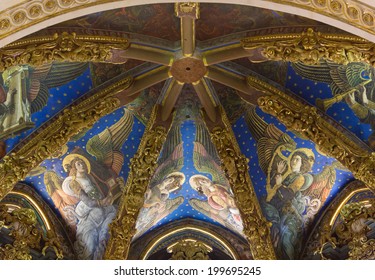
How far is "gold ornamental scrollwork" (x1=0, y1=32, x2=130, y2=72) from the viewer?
10516 millimetres

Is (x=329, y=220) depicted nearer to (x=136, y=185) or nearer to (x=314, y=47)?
(x=136, y=185)

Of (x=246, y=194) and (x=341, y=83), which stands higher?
(x=341, y=83)

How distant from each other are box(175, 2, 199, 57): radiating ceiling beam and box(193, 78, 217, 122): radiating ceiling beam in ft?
2.33

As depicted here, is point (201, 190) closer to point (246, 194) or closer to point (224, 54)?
point (246, 194)

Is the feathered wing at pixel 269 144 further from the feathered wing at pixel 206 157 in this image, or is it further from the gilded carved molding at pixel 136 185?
the gilded carved molding at pixel 136 185

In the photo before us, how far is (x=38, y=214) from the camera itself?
1369cm

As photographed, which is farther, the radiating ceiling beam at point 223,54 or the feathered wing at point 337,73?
the feathered wing at point 337,73

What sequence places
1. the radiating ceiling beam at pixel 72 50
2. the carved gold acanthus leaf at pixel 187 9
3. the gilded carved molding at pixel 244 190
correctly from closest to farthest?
the radiating ceiling beam at pixel 72 50 → the carved gold acanthus leaf at pixel 187 9 → the gilded carved molding at pixel 244 190

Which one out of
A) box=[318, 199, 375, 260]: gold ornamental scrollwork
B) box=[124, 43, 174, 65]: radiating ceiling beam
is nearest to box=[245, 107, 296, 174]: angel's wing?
box=[318, 199, 375, 260]: gold ornamental scrollwork

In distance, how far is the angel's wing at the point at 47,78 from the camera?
12316 mm

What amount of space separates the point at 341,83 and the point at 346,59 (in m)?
1.87

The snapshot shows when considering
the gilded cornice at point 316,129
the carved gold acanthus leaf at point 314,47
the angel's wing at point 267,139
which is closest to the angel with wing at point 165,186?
the angel's wing at point 267,139
